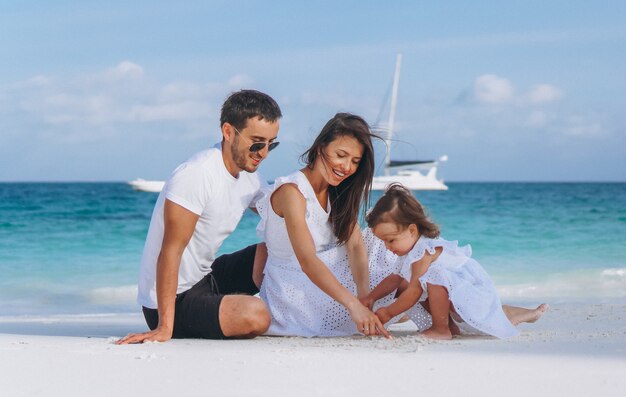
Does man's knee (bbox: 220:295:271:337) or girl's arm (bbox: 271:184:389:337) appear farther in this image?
man's knee (bbox: 220:295:271:337)

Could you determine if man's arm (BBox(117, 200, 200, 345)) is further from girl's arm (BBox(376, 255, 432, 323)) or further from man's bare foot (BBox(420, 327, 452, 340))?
man's bare foot (BBox(420, 327, 452, 340))

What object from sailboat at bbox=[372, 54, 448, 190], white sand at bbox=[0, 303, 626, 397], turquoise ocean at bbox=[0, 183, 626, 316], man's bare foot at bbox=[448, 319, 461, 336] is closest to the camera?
white sand at bbox=[0, 303, 626, 397]

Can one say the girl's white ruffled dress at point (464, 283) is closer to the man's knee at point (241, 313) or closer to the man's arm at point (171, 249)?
the man's knee at point (241, 313)

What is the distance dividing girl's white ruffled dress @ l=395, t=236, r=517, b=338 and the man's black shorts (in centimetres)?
84

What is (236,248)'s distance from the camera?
1425 centimetres

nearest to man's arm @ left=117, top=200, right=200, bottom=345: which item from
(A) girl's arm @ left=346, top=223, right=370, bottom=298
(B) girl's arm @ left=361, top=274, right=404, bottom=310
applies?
(A) girl's arm @ left=346, top=223, right=370, bottom=298

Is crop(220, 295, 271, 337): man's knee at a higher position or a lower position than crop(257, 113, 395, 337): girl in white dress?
lower

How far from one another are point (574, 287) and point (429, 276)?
5514 mm

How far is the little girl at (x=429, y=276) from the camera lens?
4109 millimetres

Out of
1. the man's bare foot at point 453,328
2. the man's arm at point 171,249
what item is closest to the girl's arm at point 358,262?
the man's bare foot at point 453,328

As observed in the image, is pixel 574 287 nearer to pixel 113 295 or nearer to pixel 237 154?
pixel 113 295

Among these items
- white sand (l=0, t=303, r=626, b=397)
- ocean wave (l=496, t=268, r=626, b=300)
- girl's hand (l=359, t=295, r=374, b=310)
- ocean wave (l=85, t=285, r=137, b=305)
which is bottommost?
ocean wave (l=496, t=268, r=626, b=300)

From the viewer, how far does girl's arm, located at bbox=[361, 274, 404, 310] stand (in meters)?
4.24

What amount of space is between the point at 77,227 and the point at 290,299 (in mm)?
14615
